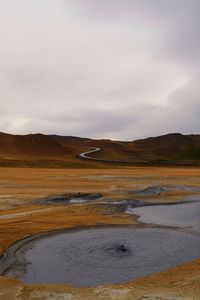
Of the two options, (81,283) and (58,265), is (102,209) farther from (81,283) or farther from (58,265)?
(81,283)

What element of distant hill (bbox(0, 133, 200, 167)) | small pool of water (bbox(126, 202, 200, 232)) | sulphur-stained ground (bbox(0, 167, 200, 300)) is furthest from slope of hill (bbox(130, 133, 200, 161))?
small pool of water (bbox(126, 202, 200, 232))

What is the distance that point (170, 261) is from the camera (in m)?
15.5

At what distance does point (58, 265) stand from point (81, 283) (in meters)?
2.33

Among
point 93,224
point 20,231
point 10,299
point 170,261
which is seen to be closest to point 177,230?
point 93,224

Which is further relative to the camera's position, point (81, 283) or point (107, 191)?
point (107, 191)

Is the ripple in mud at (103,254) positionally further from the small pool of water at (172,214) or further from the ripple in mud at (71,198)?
the ripple in mud at (71,198)

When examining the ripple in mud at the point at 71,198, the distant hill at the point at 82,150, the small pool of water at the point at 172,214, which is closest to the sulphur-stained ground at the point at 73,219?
the ripple in mud at the point at 71,198

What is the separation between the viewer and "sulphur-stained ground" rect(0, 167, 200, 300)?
10.8 m

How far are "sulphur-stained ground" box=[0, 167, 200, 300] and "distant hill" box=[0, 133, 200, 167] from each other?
28.5m

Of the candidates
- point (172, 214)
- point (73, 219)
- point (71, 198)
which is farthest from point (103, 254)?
point (71, 198)

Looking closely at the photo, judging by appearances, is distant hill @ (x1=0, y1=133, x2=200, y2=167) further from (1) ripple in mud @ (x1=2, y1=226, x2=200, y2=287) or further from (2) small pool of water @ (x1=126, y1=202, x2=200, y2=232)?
(1) ripple in mud @ (x1=2, y1=226, x2=200, y2=287)

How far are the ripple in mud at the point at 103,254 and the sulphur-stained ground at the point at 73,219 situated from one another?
126cm

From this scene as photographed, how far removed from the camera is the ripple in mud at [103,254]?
14.0 m

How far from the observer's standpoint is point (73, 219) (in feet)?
76.2
